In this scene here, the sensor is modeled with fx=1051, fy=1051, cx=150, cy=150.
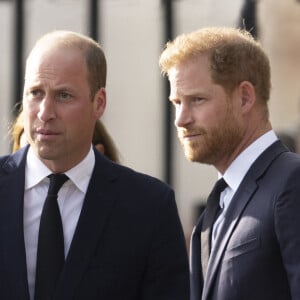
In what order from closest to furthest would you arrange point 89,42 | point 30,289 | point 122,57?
point 30,289 < point 89,42 < point 122,57

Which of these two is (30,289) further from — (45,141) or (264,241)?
(264,241)

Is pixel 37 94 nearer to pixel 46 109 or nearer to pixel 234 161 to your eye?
pixel 46 109

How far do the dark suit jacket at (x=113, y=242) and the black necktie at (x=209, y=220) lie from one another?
0.08m

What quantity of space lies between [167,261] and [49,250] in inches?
15.9

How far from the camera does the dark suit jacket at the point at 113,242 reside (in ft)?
10.4

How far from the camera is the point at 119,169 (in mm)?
3477

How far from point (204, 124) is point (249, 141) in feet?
0.58

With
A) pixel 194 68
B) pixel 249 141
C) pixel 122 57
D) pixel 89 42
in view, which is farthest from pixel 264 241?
pixel 122 57

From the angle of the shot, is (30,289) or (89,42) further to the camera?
(89,42)

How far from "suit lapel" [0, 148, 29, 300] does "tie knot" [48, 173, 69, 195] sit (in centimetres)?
9

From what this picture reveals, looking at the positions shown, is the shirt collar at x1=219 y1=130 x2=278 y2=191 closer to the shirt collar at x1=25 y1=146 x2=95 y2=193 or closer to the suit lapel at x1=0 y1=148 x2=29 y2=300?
the shirt collar at x1=25 y1=146 x2=95 y2=193

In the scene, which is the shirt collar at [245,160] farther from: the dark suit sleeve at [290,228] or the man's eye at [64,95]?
the man's eye at [64,95]

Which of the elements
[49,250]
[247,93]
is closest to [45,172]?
[49,250]

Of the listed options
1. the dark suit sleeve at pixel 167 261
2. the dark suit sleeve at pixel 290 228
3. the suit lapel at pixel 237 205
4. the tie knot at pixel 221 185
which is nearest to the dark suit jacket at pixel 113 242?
the dark suit sleeve at pixel 167 261
